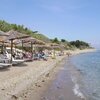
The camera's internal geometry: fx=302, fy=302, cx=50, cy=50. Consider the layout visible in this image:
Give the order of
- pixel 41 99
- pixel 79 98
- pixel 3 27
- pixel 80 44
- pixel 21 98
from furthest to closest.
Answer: pixel 80 44 → pixel 3 27 → pixel 79 98 → pixel 41 99 → pixel 21 98

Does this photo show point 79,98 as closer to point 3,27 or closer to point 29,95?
point 29,95

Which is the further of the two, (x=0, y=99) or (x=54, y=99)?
(x=54, y=99)

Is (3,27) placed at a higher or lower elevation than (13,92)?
higher

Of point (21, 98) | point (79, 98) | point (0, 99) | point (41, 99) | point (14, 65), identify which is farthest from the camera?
point (14, 65)

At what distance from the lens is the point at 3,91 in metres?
12.5

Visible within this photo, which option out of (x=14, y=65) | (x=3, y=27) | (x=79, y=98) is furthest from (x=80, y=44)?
(x=79, y=98)

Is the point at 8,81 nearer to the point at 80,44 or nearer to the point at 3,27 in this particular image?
the point at 3,27

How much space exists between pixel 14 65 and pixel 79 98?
11.0m

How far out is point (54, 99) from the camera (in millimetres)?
13289

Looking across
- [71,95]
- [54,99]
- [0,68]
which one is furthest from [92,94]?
[0,68]

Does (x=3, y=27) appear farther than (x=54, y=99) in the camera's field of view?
Yes

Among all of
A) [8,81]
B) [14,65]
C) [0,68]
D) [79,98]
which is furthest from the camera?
[14,65]

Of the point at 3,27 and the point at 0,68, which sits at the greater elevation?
the point at 3,27

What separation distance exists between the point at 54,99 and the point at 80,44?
5660 inches
